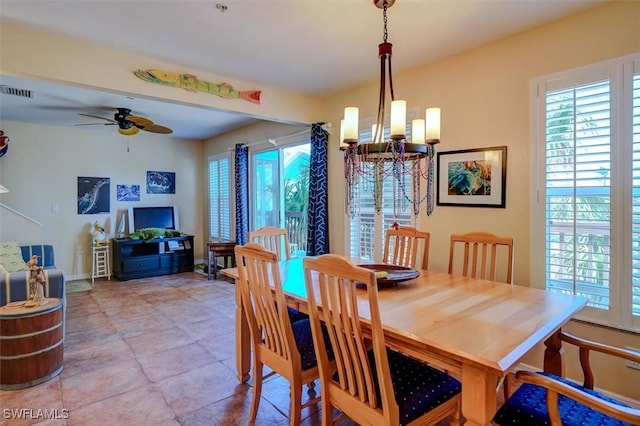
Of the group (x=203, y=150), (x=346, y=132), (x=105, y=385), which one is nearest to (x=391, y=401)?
(x=346, y=132)

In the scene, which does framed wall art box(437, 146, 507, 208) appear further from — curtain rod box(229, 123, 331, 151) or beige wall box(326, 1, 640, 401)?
curtain rod box(229, 123, 331, 151)

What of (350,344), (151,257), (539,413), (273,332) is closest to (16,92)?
(151,257)

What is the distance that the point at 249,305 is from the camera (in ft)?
6.97

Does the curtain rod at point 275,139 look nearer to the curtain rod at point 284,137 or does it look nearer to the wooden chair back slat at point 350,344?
the curtain rod at point 284,137

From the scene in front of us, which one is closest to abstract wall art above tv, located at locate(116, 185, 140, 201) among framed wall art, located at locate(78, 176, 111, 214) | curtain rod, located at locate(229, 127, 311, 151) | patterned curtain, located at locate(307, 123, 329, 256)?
framed wall art, located at locate(78, 176, 111, 214)

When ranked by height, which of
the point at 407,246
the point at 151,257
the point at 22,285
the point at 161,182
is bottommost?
the point at 151,257

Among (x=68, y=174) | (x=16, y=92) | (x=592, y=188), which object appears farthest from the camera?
(x=68, y=174)

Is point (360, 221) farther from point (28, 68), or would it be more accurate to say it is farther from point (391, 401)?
point (28, 68)

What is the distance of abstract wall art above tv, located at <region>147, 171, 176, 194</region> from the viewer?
21.5 feet

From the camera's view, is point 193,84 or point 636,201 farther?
point 193,84

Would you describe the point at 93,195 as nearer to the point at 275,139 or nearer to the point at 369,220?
the point at 275,139

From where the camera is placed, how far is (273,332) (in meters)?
1.92

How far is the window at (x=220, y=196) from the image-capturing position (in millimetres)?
6461

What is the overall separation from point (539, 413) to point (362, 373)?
0.73m
